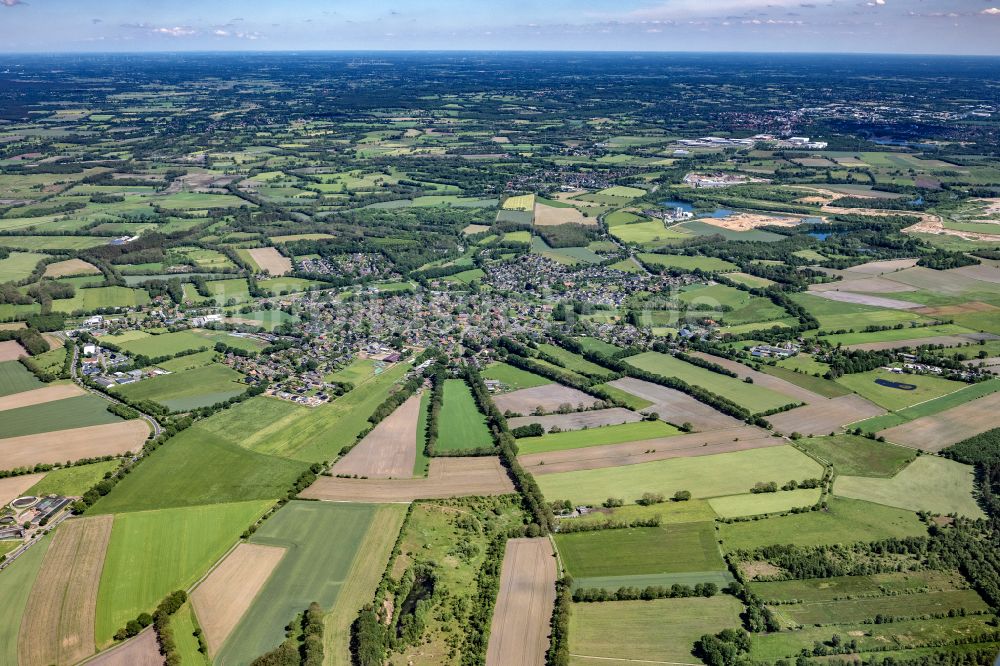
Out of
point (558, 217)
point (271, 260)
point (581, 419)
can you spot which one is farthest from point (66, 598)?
point (558, 217)

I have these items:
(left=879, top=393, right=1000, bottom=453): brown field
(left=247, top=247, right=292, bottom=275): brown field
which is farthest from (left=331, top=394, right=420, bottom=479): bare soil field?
(left=247, top=247, right=292, bottom=275): brown field

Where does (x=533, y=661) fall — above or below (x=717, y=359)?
below

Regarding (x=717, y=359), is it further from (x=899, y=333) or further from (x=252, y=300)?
(x=252, y=300)

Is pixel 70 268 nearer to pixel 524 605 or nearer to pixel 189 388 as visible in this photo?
pixel 189 388

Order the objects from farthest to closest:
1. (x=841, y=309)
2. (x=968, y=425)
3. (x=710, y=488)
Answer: (x=841, y=309), (x=968, y=425), (x=710, y=488)

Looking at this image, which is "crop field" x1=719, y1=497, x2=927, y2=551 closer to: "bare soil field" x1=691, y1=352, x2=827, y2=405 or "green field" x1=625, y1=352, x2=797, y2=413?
"green field" x1=625, y1=352, x2=797, y2=413

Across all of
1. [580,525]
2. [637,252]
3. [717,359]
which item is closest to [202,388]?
[580,525]

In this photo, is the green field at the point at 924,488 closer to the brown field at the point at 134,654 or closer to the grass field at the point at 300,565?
the grass field at the point at 300,565
